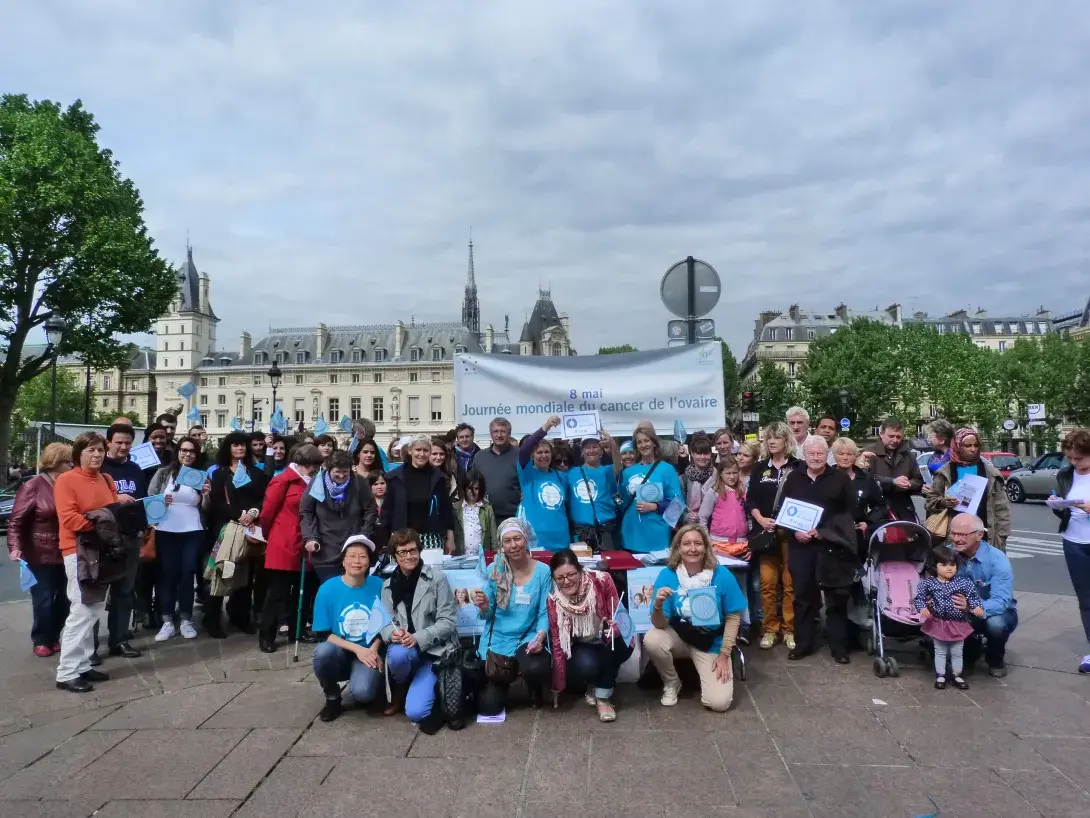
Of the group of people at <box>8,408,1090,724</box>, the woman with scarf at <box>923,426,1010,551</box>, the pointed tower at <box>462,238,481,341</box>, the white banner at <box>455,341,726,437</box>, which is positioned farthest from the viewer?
the pointed tower at <box>462,238,481,341</box>

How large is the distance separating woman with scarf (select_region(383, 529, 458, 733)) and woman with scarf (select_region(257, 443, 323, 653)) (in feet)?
6.46

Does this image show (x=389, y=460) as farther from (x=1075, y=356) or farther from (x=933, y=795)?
(x=1075, y=356)

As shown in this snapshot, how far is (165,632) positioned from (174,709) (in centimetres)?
233

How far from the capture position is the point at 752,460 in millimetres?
7484

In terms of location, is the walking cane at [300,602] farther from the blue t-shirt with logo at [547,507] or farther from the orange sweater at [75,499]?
the blue t-shirt with logo at [547,507]

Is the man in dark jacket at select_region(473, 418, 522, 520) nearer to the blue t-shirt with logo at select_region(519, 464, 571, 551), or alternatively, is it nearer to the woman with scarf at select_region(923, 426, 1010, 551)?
the blue t-shirt with logo at select_region(519, 464, 571, 551)

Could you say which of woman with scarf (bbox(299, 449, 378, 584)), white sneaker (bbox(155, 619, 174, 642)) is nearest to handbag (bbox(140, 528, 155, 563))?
white sneaker (bbox(155, 619, 174, 642))

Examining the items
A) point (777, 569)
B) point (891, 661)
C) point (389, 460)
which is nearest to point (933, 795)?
point (891, 661)

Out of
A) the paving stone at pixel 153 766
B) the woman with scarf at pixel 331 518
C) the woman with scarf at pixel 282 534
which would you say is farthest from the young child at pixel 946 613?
the woman with scarf at pixel 282 534

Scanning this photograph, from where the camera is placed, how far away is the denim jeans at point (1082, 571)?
5.99m

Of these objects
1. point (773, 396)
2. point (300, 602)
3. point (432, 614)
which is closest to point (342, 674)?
point (432, 614)

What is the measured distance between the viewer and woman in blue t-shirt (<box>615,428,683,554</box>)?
6.38m

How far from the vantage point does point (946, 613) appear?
5.55 m

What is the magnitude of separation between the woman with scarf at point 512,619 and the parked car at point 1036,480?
72.4 ft
